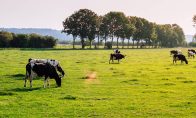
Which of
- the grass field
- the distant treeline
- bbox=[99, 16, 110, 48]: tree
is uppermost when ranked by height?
bbox=[99, 16, 110, 48]: tree

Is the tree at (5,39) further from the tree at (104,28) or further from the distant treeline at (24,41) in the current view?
the tree at (104,28)

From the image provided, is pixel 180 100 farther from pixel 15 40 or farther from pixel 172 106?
pixel 15 40

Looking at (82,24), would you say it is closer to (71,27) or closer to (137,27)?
(71,27)

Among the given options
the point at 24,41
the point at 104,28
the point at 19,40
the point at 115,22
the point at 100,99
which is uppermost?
the point at 115,22

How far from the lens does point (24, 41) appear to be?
140 meters

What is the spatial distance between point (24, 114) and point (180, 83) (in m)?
15.4

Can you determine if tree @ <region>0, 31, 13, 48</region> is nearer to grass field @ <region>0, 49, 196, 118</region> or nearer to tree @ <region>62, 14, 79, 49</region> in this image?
tree @ <region>62, 14, 79, 49</region>

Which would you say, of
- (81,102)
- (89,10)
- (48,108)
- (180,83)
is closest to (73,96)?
(81,102)

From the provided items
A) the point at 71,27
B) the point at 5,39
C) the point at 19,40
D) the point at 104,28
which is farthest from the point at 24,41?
the point at 104,28

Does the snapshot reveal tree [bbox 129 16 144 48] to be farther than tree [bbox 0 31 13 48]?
Yes

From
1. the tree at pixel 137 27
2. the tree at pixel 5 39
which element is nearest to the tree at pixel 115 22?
the tree at pixel 137 27

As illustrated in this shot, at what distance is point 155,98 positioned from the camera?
2269 centimetres

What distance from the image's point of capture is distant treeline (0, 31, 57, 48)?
13438 centimetres

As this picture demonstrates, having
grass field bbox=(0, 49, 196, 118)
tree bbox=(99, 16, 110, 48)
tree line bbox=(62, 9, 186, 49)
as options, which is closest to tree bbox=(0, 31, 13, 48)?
tree line bbox=(62, 9, 186, 49)
